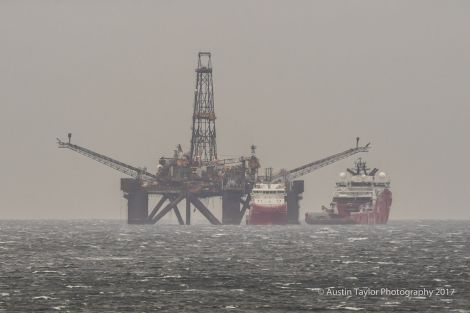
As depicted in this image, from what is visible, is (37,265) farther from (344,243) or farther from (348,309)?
(344,243)

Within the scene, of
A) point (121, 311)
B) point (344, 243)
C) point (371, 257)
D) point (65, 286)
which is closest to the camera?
point (121, 311)

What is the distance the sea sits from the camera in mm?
74062

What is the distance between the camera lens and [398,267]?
10431cm

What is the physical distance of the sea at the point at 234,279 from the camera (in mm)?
74062

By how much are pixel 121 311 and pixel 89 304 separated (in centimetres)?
381

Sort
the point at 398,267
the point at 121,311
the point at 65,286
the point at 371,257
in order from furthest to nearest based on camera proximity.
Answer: the point at 371,257, the point at 398,267, the point at 65,286, the point at 121,311

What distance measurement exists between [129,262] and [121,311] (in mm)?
40424

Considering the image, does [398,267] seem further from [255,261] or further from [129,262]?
[129,262]

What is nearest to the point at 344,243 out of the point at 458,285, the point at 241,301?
the point at 458,285

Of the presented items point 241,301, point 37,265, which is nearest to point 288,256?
point 37,265

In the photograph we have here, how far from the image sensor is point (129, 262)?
366 feet

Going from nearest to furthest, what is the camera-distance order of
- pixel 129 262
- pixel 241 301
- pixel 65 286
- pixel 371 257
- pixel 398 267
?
pixel 241 301 → pixel 65 286 → pixel 398 267 → pixel 129 262 → pixel 371 257

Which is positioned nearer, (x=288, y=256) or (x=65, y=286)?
(x=65, y=286)

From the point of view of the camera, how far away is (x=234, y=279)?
92.0 m
